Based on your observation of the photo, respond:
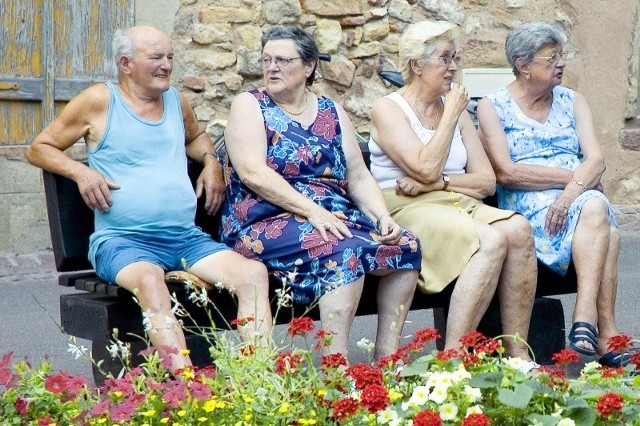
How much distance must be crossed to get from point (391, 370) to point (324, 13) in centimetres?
604

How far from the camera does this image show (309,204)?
16.2 feet

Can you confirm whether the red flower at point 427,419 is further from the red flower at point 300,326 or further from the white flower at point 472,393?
the red flower at point 300,326

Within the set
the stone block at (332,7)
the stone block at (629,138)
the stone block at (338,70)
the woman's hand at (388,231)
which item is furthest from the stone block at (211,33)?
the woman's hand at (388,231)

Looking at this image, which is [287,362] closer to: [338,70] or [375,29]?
[338,70]

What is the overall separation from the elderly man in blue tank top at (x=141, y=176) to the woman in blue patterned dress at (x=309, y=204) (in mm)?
168

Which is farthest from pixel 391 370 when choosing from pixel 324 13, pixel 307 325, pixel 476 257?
pixel 324 13

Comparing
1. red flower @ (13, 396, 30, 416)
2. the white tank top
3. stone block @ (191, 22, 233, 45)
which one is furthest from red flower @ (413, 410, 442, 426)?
stone block @ (191, 22, 233, 45)

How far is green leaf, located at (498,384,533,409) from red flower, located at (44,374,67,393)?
1.15m

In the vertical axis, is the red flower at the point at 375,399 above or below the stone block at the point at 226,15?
below

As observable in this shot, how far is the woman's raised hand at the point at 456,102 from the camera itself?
5.38 m

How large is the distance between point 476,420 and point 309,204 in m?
2.07

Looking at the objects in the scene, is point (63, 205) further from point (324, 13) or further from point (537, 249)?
point (324, 13)

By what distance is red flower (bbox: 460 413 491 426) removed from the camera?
2.95m

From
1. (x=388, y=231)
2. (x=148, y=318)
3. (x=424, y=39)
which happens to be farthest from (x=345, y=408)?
(x=424, y=39)
